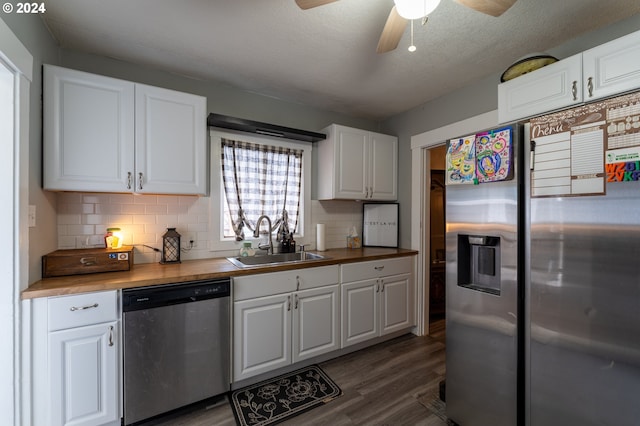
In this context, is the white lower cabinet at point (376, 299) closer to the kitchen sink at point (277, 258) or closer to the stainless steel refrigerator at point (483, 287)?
the kitchen sink at point (277, 258)

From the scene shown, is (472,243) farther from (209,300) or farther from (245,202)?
(245,202)

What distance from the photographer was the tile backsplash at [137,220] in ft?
6.54

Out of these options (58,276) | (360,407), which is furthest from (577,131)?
(58,276)

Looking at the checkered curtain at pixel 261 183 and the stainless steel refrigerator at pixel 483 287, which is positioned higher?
the checkered curtain at pixel 261 183

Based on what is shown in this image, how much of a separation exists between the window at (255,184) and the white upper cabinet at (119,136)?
1.35 feet

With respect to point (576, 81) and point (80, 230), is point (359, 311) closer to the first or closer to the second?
point (576, 81)

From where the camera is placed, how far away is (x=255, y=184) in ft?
9.09

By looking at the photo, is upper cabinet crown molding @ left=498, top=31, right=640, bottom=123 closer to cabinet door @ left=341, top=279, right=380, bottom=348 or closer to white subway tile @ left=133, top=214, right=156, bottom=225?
Result: cabinet door @ left=341, top=279, right=380, bottom=348

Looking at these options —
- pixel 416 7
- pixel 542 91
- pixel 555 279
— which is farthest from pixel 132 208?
pixel 542 91

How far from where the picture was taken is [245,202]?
2719mm

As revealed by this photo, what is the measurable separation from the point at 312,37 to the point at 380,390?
2608mm

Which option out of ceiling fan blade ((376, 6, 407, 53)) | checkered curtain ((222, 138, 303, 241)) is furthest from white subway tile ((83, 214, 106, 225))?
ceiling fan blade ((376, 6, 407, 53))

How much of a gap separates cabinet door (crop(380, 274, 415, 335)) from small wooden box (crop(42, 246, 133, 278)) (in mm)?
2189

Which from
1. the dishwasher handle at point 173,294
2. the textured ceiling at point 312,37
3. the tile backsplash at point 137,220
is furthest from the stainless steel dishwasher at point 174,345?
the textured ceiling at point 312,37
